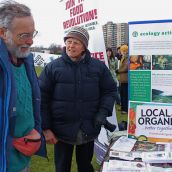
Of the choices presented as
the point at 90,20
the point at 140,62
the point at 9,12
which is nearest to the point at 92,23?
the point at 90,20

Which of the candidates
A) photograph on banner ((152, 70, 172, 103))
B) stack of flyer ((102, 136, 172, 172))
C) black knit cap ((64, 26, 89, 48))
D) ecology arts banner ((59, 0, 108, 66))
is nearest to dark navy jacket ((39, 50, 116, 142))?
black knit cap ((64, 26, 89, 48))

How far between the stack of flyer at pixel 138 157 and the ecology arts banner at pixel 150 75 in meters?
0.20

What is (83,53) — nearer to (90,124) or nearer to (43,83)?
(43,83)

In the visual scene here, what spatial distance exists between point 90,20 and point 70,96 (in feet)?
4.32

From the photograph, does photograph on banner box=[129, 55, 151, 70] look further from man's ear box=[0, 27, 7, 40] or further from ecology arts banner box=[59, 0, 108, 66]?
man's ear box=[0, 27, 7, 40]

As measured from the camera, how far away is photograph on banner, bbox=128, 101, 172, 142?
9.89ft

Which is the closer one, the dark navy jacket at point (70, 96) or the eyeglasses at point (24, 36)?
the eyeglasses at point (24, 36)

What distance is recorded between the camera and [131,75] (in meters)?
3.13

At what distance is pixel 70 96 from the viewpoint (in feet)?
8.79

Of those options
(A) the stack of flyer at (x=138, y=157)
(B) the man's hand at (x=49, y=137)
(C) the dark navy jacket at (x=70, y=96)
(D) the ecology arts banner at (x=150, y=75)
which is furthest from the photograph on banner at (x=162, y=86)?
(B) the man's hand at (x=49, y=137)

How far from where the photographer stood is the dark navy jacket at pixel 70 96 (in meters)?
2.69

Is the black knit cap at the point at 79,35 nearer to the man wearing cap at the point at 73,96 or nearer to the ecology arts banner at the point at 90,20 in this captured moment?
the man wearing cap at the point at 73,96

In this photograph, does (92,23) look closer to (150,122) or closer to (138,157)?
(150,122)

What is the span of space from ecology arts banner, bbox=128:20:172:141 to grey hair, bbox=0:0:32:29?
1547mm
